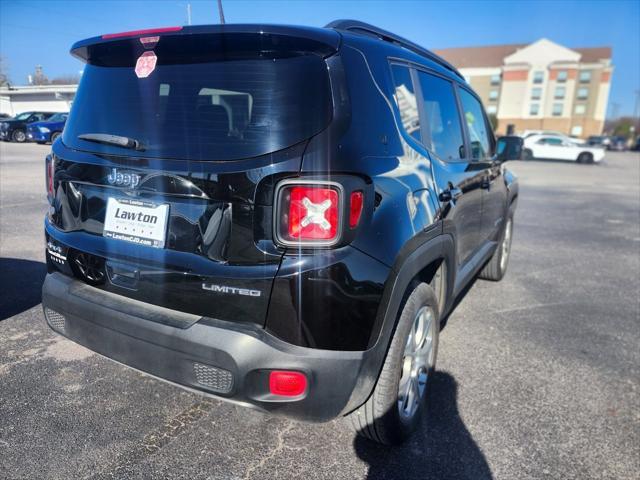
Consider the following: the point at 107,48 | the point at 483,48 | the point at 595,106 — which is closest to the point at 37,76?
the point at 483,48

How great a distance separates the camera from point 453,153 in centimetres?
299

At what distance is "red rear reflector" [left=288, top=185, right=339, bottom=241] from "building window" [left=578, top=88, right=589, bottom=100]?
270 feet

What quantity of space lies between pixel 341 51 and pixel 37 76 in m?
71.9

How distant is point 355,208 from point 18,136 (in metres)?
26.9

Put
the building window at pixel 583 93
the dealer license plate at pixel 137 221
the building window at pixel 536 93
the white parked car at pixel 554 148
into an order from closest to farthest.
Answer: the dealer license plate at pixel 137 221, the white parked car at pixel 554 148, the building window at pixel 536 93, the building window at pixel 583 93

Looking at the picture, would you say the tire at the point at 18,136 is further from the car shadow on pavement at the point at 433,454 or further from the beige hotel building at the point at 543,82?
the beige hotel building at the point at 543,82

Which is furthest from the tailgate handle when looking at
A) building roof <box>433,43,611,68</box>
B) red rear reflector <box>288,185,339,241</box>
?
building roof <box>433,43,611,68</box>

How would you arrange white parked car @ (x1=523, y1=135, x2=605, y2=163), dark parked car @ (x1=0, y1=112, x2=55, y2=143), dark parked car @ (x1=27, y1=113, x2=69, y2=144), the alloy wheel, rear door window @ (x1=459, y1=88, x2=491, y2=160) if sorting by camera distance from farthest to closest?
1. white parked car @ (x1=523, y1=135, x2=605, y2=163)
2. dark parked car @ (x1=0, y1=112, x2=55, y2=143)
3. dark parked car @ (x1=27, y1=113, x2=69, y2=144)
4. rear door window @ (x1=459, y1=88, x2=491, y2=160)
5. the alloy wheel

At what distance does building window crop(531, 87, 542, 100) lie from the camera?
230ft

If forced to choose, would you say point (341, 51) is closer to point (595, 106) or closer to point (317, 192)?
point (317, 192)

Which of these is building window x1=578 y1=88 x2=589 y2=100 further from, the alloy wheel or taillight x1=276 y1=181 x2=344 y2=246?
taillight x1=276 y1=181 x2=344 y2=246

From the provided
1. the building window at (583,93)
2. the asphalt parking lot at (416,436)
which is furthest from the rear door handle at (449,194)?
the building window at (583,93)

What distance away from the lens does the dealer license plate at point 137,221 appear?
1.92m

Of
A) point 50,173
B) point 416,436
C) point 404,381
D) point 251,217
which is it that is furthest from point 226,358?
point 50,173
